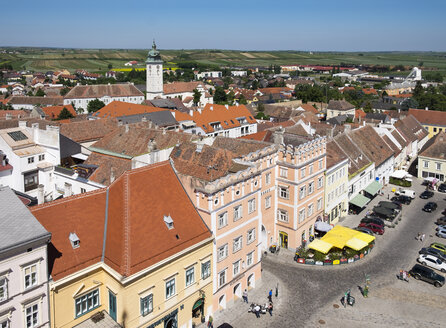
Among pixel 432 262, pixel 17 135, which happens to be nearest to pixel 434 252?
pixel 432 262

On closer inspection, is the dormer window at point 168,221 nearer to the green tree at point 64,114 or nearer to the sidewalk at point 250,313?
the sidewalk at point 250,313

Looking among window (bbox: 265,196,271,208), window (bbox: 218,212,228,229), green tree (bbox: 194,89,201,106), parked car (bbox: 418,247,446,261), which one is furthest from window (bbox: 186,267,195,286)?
green tree (bbox: 194,89,201,106)

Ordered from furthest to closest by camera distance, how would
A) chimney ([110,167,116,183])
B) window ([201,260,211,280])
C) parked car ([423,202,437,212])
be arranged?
parked car ([423,202,437,212]) < chimney ([110,167,116,183]) < window ([201,260,211,280])

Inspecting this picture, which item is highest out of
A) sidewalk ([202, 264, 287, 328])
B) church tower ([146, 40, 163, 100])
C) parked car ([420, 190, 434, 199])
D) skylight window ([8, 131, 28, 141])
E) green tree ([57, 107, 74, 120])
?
church tower ([146, 40, 163, 100])

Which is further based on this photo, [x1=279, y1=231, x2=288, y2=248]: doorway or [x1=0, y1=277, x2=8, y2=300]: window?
[x1=279, y1=231, x2=288, y2=248]: doorway

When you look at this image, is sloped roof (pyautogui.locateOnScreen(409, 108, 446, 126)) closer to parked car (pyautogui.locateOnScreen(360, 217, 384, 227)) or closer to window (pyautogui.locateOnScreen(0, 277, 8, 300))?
parked car (pyautogui.locateOnScreen(360, 217, 384, 227))

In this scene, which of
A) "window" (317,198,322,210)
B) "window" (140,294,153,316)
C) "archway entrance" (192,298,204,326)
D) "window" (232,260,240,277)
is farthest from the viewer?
"window" (317,198,322,210)
